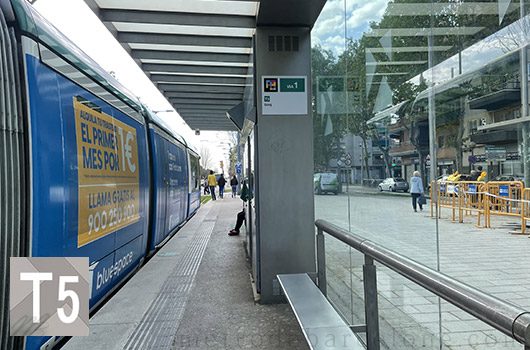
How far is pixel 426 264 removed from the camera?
191 cm

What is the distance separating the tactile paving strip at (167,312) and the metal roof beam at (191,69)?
11.2ft

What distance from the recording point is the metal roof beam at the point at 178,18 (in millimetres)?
4234

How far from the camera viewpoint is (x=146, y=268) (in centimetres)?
541

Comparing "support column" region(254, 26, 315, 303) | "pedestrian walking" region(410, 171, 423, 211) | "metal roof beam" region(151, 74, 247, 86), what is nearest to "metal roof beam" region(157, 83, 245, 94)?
"metal roof beam" region(151, 74, 247, 86)

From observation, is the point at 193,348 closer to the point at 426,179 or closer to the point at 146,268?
the point at 426,179

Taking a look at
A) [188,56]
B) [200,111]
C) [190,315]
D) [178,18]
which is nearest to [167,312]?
[190,315]

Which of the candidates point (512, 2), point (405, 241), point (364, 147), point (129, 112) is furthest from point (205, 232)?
point (512, 2)

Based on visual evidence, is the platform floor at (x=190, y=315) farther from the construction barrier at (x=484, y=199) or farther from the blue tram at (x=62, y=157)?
the construction barrier at (x=484, y=199)

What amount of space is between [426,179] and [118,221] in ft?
10.5

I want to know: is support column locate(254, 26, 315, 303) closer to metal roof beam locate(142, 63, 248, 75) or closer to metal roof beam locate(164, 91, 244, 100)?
metal roof beam locate(142, 63, 248, 75)

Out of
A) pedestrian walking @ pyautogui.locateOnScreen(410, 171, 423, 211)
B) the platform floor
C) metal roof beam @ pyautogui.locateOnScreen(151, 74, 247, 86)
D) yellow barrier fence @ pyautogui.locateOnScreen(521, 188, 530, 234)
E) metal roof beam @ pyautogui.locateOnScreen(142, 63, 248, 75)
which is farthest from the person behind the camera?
metal roof beam @ pyautogui.locateOnScreen(151, 74, 247, 86)

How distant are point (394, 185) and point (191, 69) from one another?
194 inches

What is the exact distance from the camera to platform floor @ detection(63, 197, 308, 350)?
3012mm

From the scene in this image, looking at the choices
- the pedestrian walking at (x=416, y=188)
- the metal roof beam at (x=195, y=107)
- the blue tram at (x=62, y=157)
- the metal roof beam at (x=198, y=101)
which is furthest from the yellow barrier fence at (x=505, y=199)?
the metal roof beam at (x=195, y=107)
